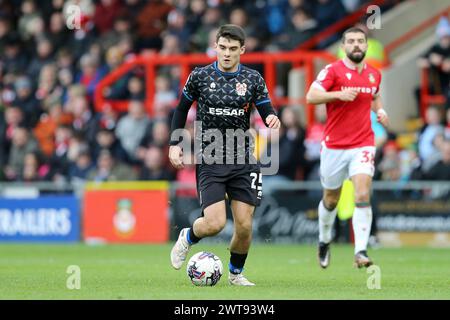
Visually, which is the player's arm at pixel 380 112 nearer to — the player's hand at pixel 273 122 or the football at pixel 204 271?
the player's hand at pixel 273 122

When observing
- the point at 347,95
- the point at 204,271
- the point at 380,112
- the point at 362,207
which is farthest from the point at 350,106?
the point at 204,271

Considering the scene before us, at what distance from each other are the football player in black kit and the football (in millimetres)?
246

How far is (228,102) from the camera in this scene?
11227 mm

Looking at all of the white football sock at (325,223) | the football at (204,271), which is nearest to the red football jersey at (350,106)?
the white football sock at (325,223)

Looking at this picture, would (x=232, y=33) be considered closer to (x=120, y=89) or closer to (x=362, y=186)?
(x=362, y=186)

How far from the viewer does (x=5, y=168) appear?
23.3 metres

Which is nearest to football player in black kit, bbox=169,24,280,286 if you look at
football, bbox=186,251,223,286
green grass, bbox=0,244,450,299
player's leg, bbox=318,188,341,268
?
football, bbox=186,251,223,286

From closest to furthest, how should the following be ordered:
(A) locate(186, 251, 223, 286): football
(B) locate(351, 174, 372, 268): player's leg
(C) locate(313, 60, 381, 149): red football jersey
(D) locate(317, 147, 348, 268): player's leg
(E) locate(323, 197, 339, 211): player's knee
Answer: (A) locate(186, 251, 223, 286): football < (B) locate(351, 174, 372, 268): player's leg < (C) locate(313, 60, 381, 149): red football jersey < (D) locate(317, 147, 348, 268): player's leg < (E) locate(323, 197, 339, 211): player's knee

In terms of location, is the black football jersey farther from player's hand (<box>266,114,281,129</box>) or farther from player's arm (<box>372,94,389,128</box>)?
player's arm (<box>372,94,389,128</box>)

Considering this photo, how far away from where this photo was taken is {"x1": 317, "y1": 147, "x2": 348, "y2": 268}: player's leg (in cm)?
1331

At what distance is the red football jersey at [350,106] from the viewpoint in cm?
1317

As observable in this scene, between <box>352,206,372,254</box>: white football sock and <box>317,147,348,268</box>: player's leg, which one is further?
<box>317,147,348,268</box>: player's leg

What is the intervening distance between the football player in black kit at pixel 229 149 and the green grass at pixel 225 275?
55 cm
